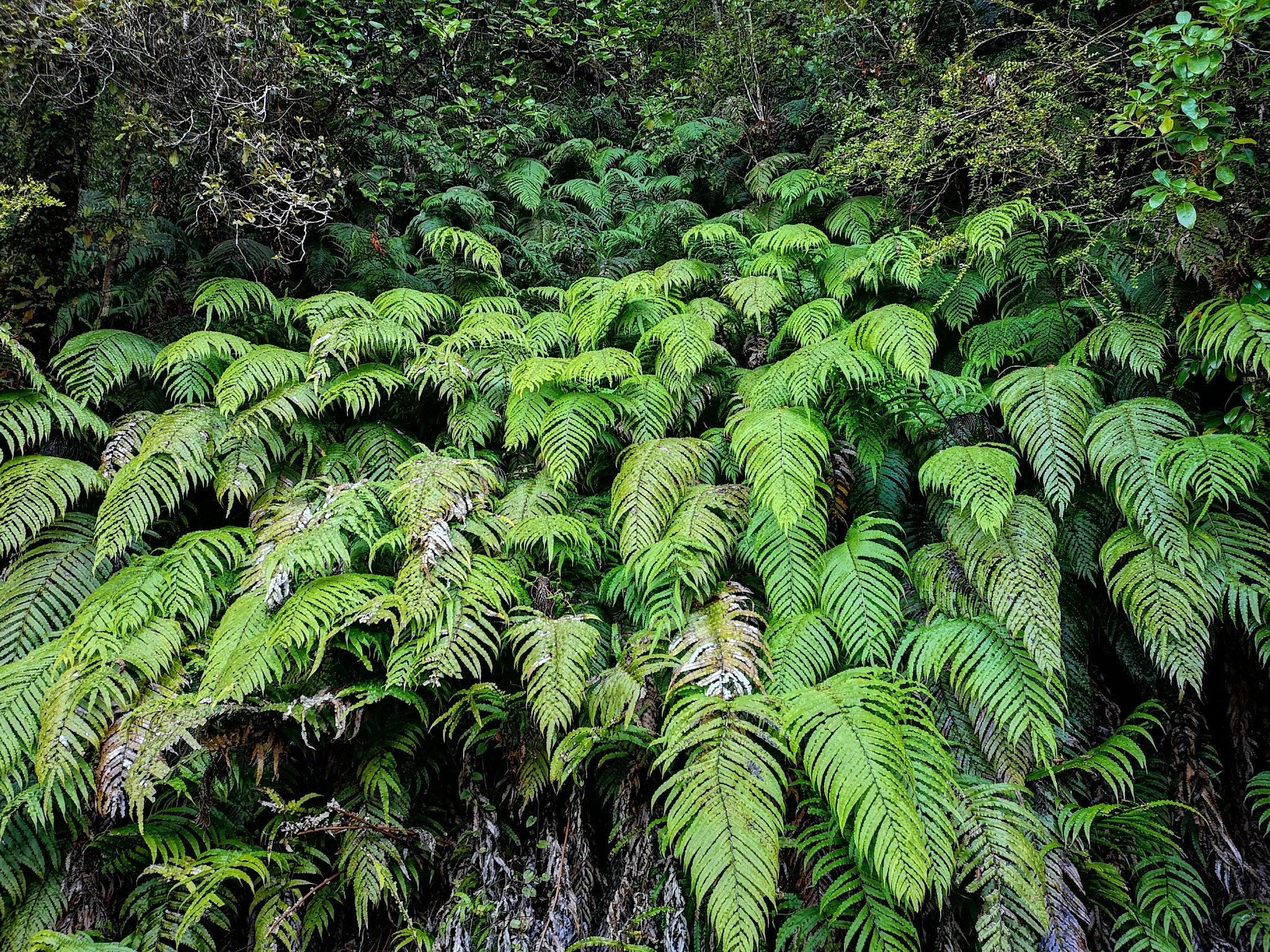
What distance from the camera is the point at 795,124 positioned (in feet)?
16.1

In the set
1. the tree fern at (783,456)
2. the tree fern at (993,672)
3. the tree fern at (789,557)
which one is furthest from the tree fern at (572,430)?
the tree fern at (993,672)

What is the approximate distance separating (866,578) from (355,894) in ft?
6.27

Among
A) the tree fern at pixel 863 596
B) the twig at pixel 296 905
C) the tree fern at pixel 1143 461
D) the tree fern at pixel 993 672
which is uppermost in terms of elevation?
the tree fern at pixel 1143 461

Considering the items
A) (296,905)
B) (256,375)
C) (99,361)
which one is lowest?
(296,905)

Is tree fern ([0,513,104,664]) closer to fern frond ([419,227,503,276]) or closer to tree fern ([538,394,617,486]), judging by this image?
tree fern ([538,394,617,486])

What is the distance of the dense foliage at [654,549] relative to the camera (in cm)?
212

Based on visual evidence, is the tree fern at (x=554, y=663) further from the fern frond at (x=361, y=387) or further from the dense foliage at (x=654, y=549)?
the fern frond at (x=361, y=387)

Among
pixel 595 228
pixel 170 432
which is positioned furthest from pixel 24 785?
pixel 595 228

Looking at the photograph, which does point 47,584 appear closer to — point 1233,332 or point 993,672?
point 993,672

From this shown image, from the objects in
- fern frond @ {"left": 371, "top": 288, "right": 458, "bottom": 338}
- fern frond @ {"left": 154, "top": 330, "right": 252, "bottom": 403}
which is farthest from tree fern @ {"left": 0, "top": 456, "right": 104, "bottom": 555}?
fern frond @ {"left": 371, "top": 288, "right": 458, "bottom": 338}

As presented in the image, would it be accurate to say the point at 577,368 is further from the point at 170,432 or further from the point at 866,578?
the point at 170,432

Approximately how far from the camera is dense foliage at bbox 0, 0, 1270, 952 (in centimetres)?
212

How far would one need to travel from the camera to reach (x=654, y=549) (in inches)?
95.8

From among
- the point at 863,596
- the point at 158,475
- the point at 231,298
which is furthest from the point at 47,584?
the point at 863,596
